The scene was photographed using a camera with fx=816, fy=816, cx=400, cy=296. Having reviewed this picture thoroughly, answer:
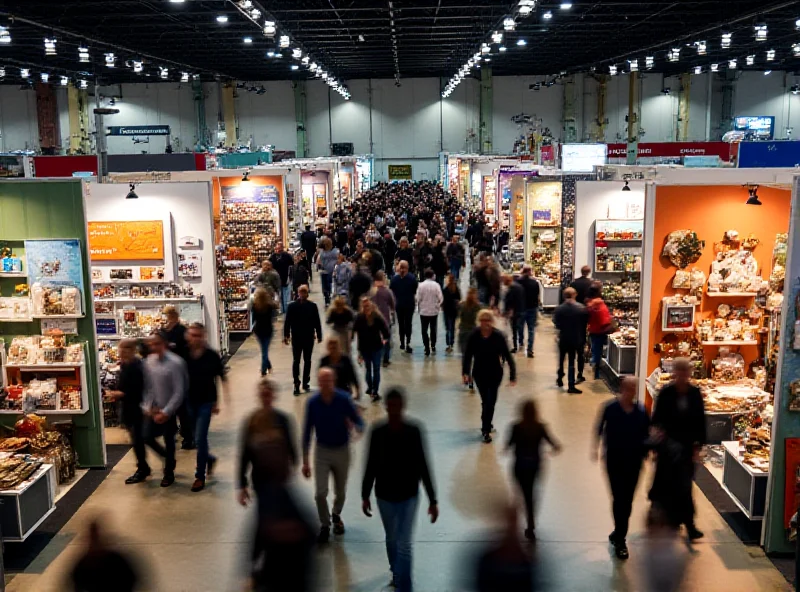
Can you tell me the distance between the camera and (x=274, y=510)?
4734 mm

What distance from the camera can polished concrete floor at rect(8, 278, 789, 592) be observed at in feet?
18.7

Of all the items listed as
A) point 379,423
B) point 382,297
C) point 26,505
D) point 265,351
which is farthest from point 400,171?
point 379,423

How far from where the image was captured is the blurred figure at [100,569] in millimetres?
3891

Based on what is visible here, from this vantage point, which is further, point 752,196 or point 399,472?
point 752,196

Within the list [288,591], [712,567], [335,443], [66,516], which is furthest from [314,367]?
[288,591]

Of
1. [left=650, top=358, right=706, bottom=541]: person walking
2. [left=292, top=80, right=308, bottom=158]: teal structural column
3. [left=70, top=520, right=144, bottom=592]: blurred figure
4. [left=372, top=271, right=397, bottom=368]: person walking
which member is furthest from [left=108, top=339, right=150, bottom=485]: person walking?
[left=292, top=80, right=308, bottom=158]: teal structural column

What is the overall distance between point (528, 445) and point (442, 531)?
116cm

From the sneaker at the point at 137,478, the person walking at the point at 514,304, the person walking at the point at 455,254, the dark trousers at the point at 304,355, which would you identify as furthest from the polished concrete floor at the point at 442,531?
the person walking at the point at 455,254

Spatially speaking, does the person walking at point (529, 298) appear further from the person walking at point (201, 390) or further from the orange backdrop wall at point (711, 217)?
the person walking at point (201, 390)

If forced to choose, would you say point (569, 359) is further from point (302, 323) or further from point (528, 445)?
point (528, 445)

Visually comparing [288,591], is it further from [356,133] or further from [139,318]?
[356,133]

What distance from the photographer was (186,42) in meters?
28.2

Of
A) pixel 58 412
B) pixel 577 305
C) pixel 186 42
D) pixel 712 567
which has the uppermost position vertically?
pixel 186 42

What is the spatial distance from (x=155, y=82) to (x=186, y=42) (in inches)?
623
